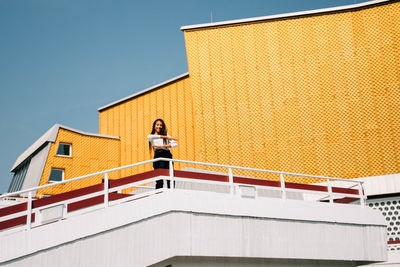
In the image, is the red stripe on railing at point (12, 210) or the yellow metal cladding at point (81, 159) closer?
the red stripe on railing at point (12, 210)

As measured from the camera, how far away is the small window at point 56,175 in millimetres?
21578

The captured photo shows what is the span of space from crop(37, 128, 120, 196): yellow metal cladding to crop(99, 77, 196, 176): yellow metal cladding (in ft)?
2.39

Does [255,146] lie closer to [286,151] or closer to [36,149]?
[286,151]

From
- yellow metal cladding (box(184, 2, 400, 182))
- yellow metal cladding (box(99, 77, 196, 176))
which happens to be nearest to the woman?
yellow metal cladding (box(184, 2, 400, 182))

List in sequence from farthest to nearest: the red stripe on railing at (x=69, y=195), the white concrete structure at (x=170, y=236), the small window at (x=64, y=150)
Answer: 1. the small window at (x=64, y=150)
2. the red stripe on railing at (x=69, y=195)
3. the white concrete structure at (x=170, y=236)

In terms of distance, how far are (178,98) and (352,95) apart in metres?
8.49

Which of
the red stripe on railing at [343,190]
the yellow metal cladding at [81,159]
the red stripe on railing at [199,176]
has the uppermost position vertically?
the yellow metal cladding at [81,159]

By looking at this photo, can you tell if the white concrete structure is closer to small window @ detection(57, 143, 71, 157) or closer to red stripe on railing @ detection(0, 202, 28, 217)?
red stripe on railing @ detection(0, 202, 28, 217)

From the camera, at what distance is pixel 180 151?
69.1ft

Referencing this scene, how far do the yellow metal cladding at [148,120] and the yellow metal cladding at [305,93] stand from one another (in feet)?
8.25

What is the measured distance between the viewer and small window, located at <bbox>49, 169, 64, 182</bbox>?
70.8 feet

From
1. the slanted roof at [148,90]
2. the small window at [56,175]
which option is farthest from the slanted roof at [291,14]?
the small window at [56,175]

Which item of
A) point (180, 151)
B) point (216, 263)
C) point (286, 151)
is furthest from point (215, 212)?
point (180, 151)

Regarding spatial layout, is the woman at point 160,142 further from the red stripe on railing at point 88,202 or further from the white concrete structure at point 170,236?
the white concrete structure at point 170,236
